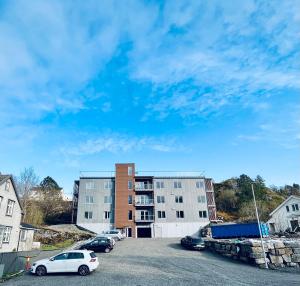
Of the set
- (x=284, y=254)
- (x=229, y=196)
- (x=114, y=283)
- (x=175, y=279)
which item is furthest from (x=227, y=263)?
(x=229, y=196)

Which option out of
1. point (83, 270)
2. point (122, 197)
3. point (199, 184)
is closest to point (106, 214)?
point (122, 197)

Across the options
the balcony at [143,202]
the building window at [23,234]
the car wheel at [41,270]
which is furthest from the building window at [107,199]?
the car wheel at [41,270]

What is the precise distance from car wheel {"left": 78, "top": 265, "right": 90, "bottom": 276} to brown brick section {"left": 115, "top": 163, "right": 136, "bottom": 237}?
115 ft

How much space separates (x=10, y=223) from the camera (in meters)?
31.9

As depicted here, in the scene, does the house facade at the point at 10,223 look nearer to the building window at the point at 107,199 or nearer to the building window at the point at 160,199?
the building window at the point at 107,199

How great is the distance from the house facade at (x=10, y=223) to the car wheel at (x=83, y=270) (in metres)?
16.1

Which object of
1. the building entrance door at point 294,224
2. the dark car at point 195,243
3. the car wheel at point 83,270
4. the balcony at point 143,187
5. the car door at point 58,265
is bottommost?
the car wheel at point 83,270

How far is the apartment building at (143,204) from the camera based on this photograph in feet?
175

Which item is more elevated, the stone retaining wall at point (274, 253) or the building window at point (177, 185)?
the building window at point (177, 185)

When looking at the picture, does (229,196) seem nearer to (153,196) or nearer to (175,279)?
(153,196)

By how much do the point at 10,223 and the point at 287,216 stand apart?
50314 mm

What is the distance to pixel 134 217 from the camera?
53938 mm

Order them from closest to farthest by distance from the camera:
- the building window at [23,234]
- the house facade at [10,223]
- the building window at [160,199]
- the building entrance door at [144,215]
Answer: the house facade at [10,223] < the building window at [23,234] < the building entrance door at [144,215] < the building window at [160,199]

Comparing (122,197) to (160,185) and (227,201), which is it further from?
(227,201)
